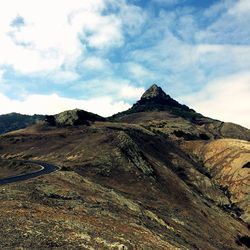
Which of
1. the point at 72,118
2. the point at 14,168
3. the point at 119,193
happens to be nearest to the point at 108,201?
the point at 119,193

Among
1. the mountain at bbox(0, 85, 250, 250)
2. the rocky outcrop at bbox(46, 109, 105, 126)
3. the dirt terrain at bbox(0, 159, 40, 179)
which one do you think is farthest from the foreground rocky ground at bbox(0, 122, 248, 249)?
the rocky outcrop at bbox(46, 109, 105, 126)

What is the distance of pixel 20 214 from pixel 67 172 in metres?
33.0

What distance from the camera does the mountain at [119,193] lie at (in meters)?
42.0

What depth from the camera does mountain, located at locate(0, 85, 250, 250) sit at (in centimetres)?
4203

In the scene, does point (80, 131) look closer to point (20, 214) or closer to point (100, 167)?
point (100, 167)

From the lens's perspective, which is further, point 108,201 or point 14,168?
point 14,168

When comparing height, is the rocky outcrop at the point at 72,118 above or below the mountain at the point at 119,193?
above

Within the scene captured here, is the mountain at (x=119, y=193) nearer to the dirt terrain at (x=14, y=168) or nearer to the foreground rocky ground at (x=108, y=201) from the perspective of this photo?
the foreground rocky ground at (x=108, y=201)

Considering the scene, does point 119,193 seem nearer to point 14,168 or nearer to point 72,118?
point 14,168

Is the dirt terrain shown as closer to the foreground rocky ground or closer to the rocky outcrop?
the foreground rocky ground

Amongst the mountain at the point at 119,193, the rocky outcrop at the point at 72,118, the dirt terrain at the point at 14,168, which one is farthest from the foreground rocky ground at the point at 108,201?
the rocky outcrop at the point at 72,118

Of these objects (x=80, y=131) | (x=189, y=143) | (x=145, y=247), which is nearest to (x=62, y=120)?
(x=80, y=131)

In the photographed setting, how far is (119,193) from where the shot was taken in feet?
241

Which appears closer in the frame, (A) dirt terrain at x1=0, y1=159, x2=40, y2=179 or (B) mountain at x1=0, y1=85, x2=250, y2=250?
(B) mountain at x1=0, y1=85, x2=250, y2=250
